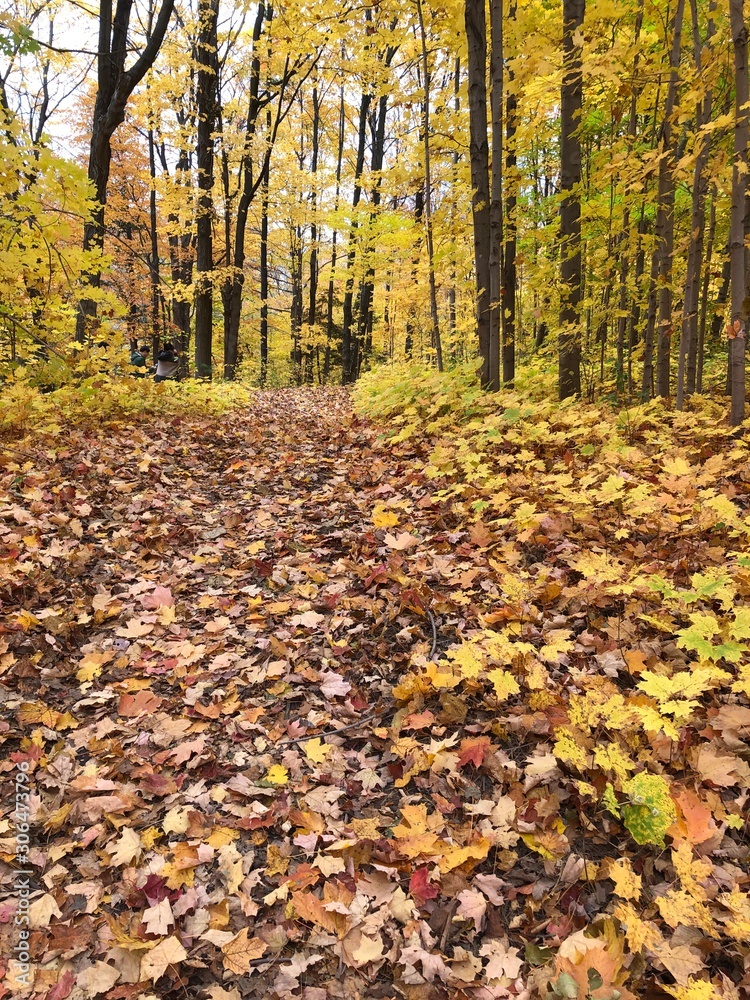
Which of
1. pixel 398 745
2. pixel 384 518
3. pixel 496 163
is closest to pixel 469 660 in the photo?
pixel 398 745

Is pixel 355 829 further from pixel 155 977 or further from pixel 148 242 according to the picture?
pixel 148 242

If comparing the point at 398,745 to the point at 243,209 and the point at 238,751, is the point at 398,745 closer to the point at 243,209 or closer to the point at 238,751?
the point at 238,751

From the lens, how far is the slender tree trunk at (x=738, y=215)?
14.3ft

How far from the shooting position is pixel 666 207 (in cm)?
615

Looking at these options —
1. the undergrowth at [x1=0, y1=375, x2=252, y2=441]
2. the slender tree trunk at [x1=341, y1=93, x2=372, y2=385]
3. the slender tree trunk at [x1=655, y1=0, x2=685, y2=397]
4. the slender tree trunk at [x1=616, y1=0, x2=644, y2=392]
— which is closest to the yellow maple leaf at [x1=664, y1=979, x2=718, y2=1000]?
the slender tree trunk at [x1=655, y1=0, x2=685, y2=397]

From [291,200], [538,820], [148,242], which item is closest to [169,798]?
[538,820]

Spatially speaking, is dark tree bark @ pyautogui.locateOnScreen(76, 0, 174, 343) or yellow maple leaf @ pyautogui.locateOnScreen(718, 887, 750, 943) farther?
dark tree bark @ pyautogui.locateOnScreen(76, 0, 174, 343)

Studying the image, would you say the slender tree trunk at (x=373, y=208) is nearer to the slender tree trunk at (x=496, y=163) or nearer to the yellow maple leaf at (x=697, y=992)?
the slender tree trunk at (x=496, y=163)

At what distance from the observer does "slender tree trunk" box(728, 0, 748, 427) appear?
436 centimetres

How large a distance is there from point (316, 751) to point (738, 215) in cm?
532

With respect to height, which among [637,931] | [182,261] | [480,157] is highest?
[182,261]

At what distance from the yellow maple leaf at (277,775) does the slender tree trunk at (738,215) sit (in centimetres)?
488

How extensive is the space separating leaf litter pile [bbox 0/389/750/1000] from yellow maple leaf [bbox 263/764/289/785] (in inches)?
1.3

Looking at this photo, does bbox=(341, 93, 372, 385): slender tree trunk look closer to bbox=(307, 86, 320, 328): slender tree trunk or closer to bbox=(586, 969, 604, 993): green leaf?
bbox=(307, 86, 320, 328): slender tree trunk
